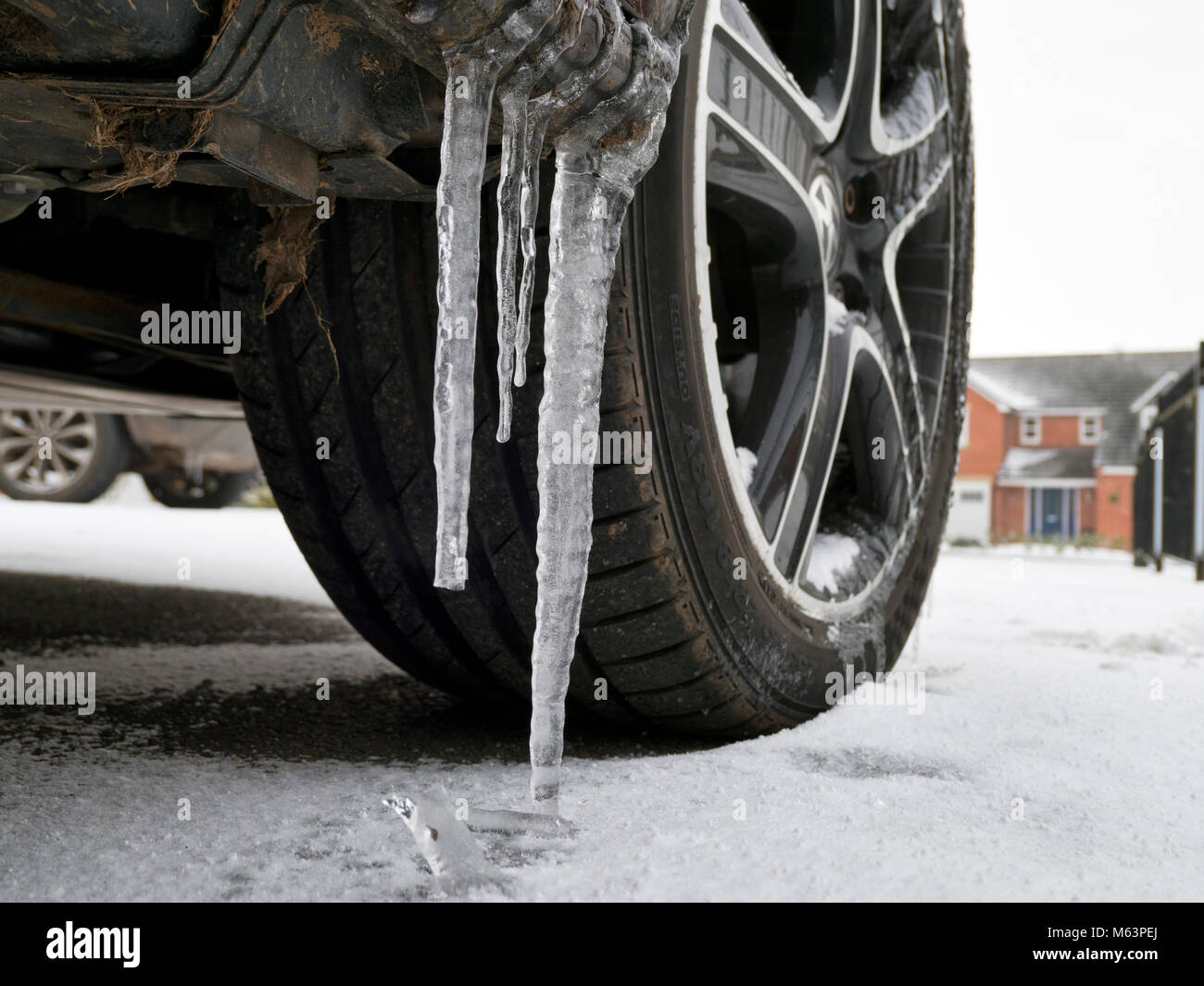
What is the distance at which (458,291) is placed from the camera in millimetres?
874

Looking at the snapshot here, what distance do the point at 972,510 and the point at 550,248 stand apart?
22.7m

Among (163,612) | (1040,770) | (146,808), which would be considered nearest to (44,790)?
(146,808)

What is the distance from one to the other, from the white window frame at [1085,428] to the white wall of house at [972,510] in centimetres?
232

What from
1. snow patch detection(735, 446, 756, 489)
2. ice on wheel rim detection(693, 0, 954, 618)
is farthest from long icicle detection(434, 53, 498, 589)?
snow patch detection(735, 446, 756, 489)

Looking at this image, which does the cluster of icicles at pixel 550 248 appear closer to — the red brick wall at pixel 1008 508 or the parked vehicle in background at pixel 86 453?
the parked vehicle in background at pixel 86 453

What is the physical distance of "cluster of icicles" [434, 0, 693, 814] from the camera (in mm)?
777

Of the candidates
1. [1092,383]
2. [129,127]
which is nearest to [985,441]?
[1092,383]

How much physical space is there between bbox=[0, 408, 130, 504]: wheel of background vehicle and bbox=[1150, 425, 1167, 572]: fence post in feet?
21.9

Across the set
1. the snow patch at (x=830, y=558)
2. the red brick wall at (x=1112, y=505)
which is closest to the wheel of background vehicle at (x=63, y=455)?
the snow patch at (x=830, y=558)

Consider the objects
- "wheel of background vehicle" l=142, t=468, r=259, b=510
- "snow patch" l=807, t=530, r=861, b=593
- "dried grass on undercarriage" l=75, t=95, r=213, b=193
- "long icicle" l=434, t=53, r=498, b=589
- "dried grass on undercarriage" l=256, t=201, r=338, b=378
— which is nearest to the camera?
"dried grass on undercarriage" l=75, t=95, r=213, b=193

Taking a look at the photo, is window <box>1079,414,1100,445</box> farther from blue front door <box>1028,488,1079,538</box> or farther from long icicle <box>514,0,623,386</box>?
long icicle <box>514,0,623,386</box>

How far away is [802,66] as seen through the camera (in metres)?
1.55
